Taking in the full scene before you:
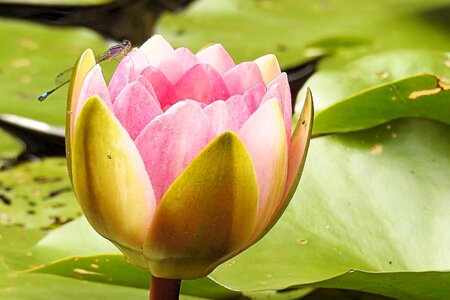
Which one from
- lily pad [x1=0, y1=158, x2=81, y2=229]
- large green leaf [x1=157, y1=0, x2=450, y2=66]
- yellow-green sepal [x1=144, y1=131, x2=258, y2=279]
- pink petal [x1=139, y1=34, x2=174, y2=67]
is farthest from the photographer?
large green leaf [x1=157, y1=0, x2=450, y2=66]

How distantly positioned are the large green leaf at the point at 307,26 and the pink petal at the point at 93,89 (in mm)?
860

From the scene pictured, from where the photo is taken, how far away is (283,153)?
1.71 ft

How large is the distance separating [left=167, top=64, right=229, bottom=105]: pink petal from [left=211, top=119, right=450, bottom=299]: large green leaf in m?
0.17

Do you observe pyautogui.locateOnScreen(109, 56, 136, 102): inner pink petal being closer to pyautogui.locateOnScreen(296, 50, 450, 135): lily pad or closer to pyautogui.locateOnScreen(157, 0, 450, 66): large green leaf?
pyautogui.locateOnScreen(296, 50, 450, 135): lily pad

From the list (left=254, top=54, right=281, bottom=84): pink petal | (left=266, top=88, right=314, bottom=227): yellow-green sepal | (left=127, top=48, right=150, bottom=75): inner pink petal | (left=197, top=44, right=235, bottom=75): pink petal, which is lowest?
(left=266, top=88, right=314, bottom=227): yellow-green sepal

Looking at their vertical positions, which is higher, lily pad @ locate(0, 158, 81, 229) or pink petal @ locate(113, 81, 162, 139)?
pink petal @ locate(113, 81, 162, 139)

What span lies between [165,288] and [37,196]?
55 cm

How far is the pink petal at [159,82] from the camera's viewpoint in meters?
0.56

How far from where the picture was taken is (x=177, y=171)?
1.67 feet

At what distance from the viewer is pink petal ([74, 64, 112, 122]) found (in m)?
0.53

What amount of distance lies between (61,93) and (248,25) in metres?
Result: 0.39

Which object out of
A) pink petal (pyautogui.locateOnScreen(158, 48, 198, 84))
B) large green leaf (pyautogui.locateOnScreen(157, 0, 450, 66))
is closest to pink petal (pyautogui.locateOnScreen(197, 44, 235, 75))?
pink petal (pyautogui.locateOnScreen(158, 48, 198, 84))

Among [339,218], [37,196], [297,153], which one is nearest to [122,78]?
[297,153]

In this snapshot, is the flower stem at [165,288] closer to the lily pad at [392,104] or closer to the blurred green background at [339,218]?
the blurred green background at [339,218]
